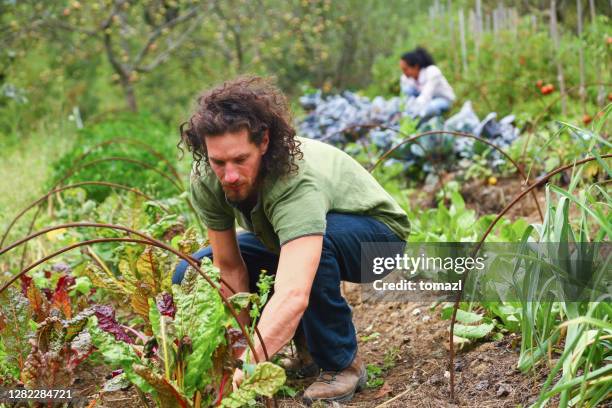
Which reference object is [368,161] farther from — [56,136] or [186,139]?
[56,136]

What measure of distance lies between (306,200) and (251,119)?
294 mm

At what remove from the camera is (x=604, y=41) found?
17.5 feet

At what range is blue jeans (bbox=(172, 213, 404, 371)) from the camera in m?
2.41

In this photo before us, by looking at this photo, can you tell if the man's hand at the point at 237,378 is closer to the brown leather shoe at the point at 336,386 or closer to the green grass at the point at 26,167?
the brown leather shoe at the point at 336,386

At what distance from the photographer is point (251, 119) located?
2.28 meters

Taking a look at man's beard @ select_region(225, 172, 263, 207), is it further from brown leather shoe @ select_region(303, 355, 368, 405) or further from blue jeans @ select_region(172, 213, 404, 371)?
brown leather shoe @ select_region(303, 355, 368, 405)

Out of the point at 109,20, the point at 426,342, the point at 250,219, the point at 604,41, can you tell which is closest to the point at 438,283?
the point at 426,342

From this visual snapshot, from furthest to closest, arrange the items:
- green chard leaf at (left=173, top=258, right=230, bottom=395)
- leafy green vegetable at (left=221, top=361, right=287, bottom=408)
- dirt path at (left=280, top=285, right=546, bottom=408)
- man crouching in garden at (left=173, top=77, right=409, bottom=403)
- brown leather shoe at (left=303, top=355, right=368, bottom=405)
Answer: brown leather shoe at (left=303, top=355, right=368, bottom=405) < dirt path at (left=280, top=285, right=546, bottom=408) < man crouching in garden at (left=173, top=77, right=409, bottom=403) < green chard leaf at (left=173, top=258, right=230, bottom=395) < leafy green vegetable at (left=221, top=361, right=287, bottom=408)

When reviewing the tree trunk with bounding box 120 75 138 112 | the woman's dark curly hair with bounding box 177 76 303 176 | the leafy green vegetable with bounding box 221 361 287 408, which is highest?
the tree trunk with bounding box 120 75 138 112

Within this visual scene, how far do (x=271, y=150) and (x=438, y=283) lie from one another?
1.17 m

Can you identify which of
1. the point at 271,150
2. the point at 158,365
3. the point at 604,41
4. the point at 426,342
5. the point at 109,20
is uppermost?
the point at 109,20
